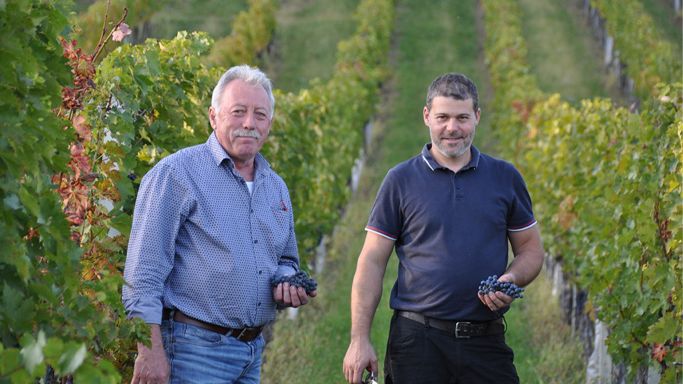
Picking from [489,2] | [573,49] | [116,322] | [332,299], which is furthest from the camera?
[489,2]

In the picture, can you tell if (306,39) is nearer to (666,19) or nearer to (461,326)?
(666,19)

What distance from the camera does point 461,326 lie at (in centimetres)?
384

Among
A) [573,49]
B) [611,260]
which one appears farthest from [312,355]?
[573,49]

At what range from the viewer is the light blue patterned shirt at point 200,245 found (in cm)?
334

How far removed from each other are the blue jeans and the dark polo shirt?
0.78 metres

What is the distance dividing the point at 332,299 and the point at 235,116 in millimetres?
6813

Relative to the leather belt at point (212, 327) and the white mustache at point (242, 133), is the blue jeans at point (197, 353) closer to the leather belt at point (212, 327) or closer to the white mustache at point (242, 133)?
the leather belt at point (212, 327)

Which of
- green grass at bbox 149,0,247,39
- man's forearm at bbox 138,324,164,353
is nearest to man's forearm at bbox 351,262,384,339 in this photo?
man's forearm at bbox 138,324,164,353

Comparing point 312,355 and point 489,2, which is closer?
point 312,355

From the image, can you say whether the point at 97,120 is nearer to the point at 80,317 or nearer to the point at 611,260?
the point at 80,317

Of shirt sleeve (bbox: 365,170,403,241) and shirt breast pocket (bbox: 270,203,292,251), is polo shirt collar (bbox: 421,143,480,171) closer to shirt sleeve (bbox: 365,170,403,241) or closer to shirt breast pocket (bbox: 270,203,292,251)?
shirt sleeve (bbox: 365,170,403,241)

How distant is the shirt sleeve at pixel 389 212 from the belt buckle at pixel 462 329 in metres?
0.41

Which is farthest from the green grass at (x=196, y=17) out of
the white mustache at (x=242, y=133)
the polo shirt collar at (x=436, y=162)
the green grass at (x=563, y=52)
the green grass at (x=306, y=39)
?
the white mustache at (x=242, y=133)

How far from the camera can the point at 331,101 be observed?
43.0 feet
